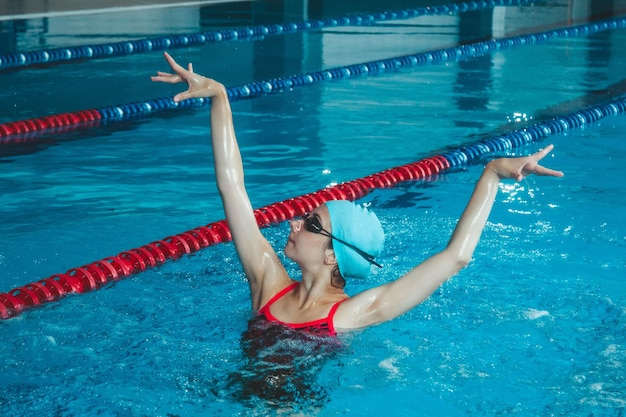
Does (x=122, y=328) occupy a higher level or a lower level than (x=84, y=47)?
lower

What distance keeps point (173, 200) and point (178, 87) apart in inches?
127

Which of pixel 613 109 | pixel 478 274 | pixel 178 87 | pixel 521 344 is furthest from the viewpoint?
pixel 178 87

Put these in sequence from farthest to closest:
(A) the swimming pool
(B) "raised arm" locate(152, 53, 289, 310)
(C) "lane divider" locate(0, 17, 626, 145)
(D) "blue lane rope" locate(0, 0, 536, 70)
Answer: (D) "blue lane rope" locate(0, 0, 536, 70) → (C) "lane divider" locate(0, 17, 626, 145) → (A) the swimming pool → (B) "raised arm" locate(152, 53, 289, 310)

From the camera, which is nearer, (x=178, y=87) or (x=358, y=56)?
(x=178, y=87)

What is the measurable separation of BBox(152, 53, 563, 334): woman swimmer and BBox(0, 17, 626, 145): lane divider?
12.9 feet

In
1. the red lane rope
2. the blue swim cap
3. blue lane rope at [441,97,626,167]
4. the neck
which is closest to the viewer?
the blue swim cap

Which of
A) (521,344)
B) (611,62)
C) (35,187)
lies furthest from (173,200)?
(611,62)

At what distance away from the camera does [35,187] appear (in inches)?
231

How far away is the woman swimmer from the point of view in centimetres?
297

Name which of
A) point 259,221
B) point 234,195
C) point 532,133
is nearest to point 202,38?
point 532,133

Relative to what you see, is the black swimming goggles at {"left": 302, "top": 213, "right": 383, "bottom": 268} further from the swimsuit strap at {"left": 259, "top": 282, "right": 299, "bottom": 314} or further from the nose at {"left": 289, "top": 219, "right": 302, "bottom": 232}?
the swimsuit strap at {"left": 259, "top": 282, "right": 299, "bottom": 314}

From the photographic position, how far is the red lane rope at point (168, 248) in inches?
167

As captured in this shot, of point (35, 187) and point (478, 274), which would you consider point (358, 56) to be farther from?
point (478, 274)

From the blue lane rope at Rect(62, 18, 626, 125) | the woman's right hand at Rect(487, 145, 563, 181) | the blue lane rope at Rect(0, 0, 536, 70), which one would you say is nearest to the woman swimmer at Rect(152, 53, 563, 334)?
the woman's right hand at Rect(487, 145, 563, 181)
